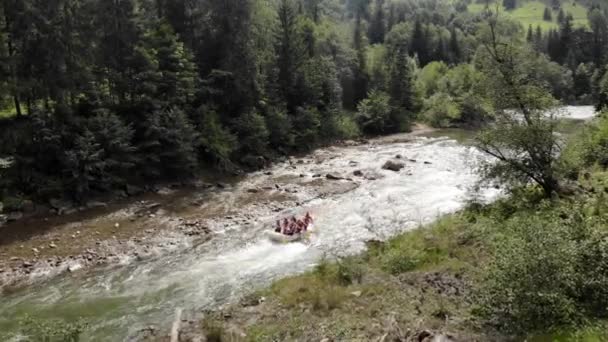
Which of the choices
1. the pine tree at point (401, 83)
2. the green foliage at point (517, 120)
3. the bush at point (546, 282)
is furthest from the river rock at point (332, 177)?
the pine tree at point (401, 83)

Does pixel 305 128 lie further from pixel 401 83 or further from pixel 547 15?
pixel 547 15

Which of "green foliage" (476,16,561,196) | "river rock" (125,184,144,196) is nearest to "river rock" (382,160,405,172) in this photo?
"green foliage" (476,16,561,196)

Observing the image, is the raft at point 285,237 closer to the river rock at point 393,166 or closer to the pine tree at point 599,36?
the river rock at point 393,166

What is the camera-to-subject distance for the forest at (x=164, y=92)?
28859 millimetres

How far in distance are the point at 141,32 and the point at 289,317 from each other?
28339mm

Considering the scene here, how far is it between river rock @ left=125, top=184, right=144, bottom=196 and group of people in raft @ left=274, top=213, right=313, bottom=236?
11795mm

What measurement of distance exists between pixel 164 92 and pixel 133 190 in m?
8.79

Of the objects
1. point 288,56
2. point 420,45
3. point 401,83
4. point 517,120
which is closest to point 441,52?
point 420,45

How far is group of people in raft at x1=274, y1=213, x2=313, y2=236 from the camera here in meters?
24.4

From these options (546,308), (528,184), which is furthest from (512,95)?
(546,308)

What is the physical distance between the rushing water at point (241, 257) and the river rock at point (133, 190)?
551cm

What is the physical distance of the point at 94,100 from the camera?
111 feet

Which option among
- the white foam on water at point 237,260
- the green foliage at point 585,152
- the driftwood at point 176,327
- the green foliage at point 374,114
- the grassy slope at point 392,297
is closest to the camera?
the grassy slope at point 392,297

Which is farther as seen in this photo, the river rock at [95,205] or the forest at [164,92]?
the river rock at [95,205]
